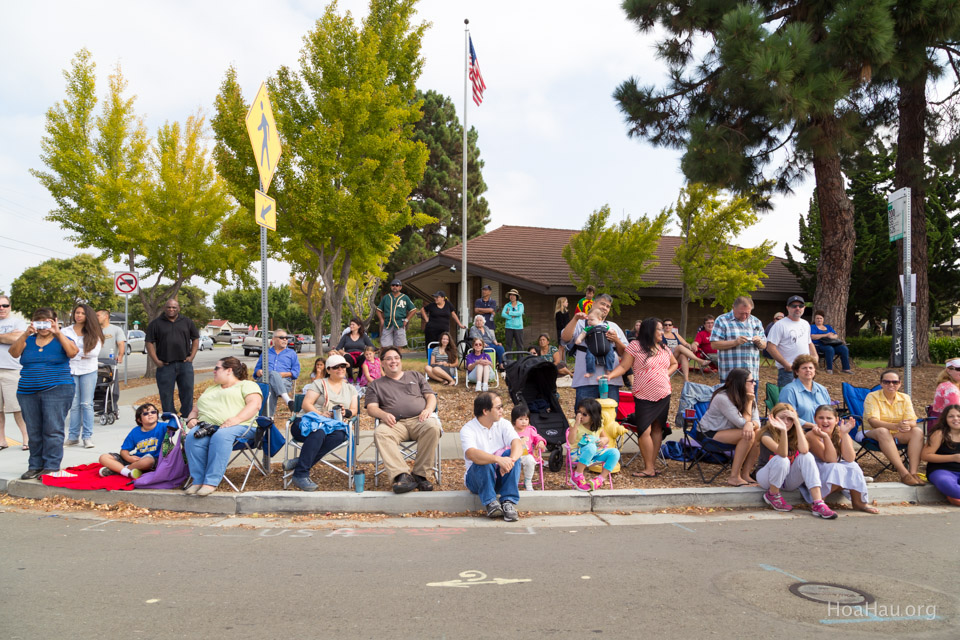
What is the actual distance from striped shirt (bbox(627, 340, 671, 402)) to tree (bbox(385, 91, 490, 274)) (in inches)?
1231

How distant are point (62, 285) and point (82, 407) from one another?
61593 mm

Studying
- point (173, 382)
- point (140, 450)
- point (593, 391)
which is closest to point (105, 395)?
point (173, 382)

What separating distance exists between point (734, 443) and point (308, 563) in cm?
460

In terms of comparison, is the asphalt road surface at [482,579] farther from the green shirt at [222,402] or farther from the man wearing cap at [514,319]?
the man wearing cap at [514,319]

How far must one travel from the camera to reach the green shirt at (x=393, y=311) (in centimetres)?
1245

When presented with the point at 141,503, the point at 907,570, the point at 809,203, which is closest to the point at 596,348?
the point at 907,570

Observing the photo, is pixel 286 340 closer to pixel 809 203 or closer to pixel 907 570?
pixel 907 570

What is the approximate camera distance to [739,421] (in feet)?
21.9

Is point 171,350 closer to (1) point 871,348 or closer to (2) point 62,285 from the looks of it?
(1) point 871,348

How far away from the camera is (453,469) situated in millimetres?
7344

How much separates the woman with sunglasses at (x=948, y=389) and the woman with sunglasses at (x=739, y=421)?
2.22 m

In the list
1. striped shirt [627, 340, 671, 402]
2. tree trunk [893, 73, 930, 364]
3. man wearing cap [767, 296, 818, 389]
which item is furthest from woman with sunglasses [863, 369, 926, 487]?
tree trunk [893, 73, 930, 364]

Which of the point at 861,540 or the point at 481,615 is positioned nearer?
the point at 481,615

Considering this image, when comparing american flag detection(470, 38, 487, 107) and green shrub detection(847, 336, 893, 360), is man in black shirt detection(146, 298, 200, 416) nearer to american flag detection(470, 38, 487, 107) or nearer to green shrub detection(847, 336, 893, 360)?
american flag detection(470, 38, 487, 107)
